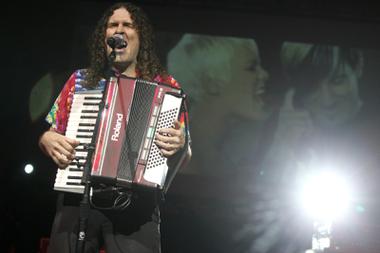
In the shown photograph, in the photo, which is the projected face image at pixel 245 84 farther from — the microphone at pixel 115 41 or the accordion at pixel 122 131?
the microphone at pixel 115 41

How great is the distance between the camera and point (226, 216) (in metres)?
5.82

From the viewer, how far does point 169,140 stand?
87.0 inches

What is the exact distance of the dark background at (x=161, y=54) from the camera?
18.9 feet

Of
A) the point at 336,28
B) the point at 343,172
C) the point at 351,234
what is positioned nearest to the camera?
the point at 351,234

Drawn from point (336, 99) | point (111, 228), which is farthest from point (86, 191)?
point (336, 99)

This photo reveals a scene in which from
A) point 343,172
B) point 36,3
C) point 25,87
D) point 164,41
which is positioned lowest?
point 343,172

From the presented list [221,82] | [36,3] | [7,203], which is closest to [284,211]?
[221,82]

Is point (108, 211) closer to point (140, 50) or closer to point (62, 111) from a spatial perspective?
point (62, 111)

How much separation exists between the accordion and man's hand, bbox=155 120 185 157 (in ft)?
0.09

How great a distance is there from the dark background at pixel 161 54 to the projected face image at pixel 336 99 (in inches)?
9.4

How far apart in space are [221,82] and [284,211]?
1.65 m

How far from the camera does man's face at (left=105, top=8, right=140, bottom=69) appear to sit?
246 cm

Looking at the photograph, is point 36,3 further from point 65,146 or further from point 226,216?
point 65,146

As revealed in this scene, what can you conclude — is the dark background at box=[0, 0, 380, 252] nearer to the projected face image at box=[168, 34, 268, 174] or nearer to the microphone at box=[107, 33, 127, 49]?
the projected face image at box=[168, 34, 268, 174]
